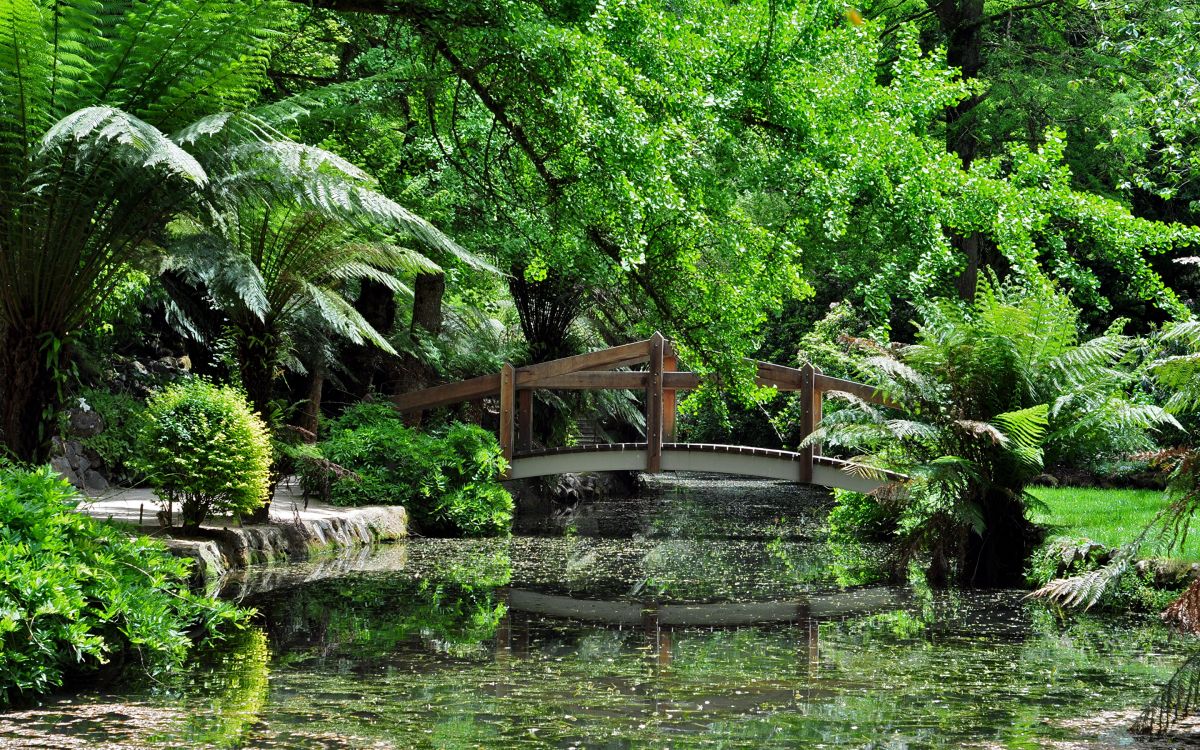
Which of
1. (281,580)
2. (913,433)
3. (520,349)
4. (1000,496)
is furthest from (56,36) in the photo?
(520,349)

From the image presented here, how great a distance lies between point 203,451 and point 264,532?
3.28ft

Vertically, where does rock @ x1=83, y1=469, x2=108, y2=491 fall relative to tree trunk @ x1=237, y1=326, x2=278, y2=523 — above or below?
below

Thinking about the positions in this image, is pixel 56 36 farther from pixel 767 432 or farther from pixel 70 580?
pixel 767 432

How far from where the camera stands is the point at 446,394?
12.5 metres

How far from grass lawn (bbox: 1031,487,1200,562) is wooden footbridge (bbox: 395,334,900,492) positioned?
2.63 metres

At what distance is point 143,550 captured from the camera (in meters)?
4.92

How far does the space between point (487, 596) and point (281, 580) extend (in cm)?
129

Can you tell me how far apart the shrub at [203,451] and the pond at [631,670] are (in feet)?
2.83

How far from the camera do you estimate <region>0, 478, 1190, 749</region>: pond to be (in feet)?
11.5

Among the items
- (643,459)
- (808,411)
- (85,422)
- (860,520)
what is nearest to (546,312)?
(643,459)

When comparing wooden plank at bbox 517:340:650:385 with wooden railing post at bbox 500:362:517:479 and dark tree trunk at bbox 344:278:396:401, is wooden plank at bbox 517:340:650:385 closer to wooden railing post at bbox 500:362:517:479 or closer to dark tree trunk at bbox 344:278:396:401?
wooden railing post at bbox 500:362:517:479

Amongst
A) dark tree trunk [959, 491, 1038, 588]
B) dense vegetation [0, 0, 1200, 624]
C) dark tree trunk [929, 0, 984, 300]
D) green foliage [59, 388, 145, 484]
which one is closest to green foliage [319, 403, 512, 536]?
dense vegetation [0, 0, 1200, 624]

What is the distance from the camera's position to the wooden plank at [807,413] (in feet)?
38.3

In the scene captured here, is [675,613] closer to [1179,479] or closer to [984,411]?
[984,411]
